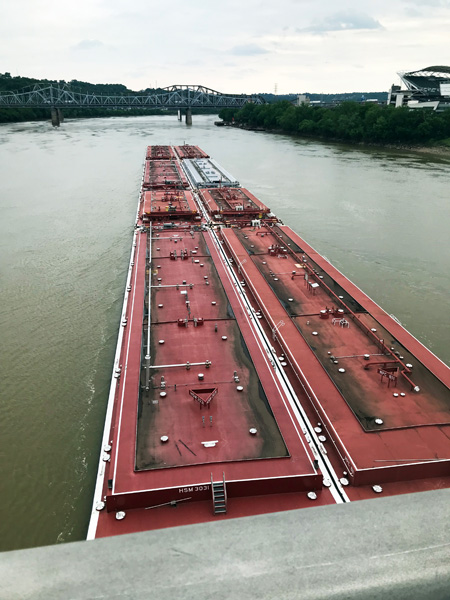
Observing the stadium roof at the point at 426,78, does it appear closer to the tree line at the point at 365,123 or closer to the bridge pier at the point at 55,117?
the tree line at the point at 365,123

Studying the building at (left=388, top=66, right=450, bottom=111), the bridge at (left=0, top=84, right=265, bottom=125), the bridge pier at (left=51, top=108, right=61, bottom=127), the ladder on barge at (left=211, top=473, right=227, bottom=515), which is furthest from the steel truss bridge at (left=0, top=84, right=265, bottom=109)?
the ladder on barge at (left=211, top=473, right=227, bottom=515)

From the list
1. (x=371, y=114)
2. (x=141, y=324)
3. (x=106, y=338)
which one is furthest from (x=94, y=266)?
(x=371, y=114)

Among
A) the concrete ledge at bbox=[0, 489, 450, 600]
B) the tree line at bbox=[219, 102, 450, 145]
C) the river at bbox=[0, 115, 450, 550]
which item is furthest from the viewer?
the tree line at bbox=[219, 102, 450, 145]

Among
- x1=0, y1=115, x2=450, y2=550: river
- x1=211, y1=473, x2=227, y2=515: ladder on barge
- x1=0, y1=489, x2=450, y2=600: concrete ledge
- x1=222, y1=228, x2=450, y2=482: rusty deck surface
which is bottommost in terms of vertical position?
x1=0, y1=115, x2=450, y2=550: river

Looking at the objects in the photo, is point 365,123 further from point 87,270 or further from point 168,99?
point 168,99

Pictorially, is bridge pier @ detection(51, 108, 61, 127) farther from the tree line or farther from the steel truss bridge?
the tree line

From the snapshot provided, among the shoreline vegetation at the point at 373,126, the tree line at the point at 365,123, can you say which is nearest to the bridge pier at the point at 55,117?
the tree line at the point at 365,123

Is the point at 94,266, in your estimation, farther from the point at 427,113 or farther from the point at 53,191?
the point at 427,113
